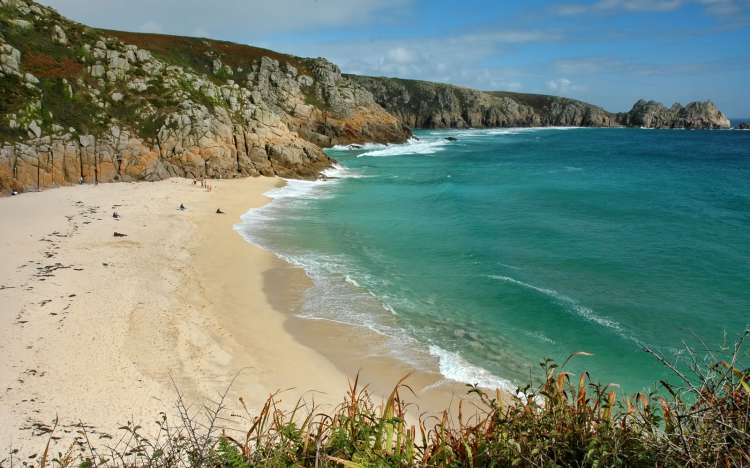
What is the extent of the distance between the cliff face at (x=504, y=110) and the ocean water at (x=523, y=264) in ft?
278

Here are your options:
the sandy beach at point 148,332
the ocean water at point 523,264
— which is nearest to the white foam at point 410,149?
the ocean water at point 523,264

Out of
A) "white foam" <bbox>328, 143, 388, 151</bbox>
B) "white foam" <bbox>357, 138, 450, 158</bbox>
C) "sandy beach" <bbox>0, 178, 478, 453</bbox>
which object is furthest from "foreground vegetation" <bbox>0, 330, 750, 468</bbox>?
"white foam" <bbox>328, 143, 388, 151</bbox>

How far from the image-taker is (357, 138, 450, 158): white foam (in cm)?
6589

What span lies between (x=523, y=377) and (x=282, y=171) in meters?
35.0

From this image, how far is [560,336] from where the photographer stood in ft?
48.8

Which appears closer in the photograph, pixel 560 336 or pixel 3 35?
pixel 560 336

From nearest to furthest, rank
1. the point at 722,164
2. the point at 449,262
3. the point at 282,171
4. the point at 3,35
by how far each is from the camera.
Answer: the point at 449,262
the point at 3,35
the point at 282,171
the point at 722,164

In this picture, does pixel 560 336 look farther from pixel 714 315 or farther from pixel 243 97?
pixel 243 97

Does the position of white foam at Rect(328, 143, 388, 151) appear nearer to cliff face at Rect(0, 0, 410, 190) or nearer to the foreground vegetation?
cliff face at Rect(0, 0, 410, 190)

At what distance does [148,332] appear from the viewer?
14.0 m

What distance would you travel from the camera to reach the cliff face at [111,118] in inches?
1275

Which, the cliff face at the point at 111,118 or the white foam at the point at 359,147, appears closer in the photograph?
the cliff face at the point at 111,118

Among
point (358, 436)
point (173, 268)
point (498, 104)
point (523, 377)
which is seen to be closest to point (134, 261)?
point (173, 268)

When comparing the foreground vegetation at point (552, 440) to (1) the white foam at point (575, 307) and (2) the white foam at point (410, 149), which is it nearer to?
(1) the white foam at point (575, 307)
